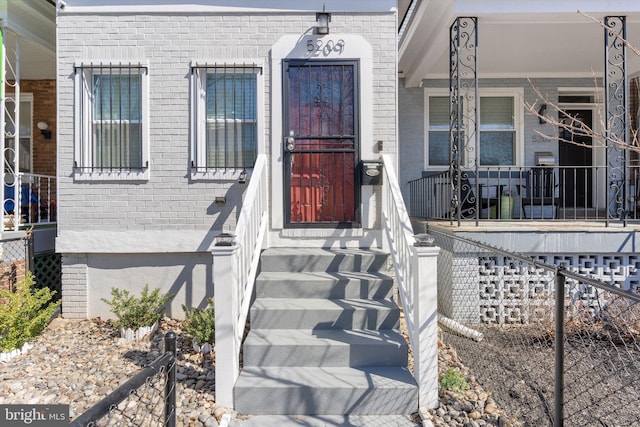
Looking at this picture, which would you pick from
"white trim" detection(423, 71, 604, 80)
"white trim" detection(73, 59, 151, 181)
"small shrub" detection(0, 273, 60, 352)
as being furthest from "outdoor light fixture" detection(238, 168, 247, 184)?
"white trim" detection(423, 71, 604, 80)

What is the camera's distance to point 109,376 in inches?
144

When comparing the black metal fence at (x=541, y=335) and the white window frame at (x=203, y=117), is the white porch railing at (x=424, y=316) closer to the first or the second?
the black metal fence at (x=541, y=335)

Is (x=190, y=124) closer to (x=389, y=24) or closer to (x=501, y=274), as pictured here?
(x=389, y=24)

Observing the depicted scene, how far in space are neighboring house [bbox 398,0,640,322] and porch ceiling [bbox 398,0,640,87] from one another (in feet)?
0.06

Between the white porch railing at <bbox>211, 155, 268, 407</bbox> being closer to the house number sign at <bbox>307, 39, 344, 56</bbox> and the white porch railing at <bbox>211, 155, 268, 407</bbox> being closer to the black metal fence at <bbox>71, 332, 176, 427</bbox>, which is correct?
the black metal fence at <bbox>71, 332, 176, 427</bbox>

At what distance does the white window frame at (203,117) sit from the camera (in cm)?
493

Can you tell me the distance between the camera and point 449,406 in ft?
10.4

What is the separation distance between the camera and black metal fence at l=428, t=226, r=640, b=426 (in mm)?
2770

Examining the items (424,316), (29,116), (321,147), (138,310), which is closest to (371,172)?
(321,147)

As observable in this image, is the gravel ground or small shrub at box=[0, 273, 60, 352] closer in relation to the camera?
the gravel ground

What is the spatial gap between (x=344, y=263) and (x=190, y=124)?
241cm

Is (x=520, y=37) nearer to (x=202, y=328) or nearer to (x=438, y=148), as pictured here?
(x=438, y=148)

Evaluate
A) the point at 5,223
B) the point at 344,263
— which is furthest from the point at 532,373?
the point at 5,223

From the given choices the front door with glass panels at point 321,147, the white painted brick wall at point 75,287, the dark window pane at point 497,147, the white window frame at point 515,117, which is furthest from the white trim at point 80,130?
the dark window pane at point 497,147
